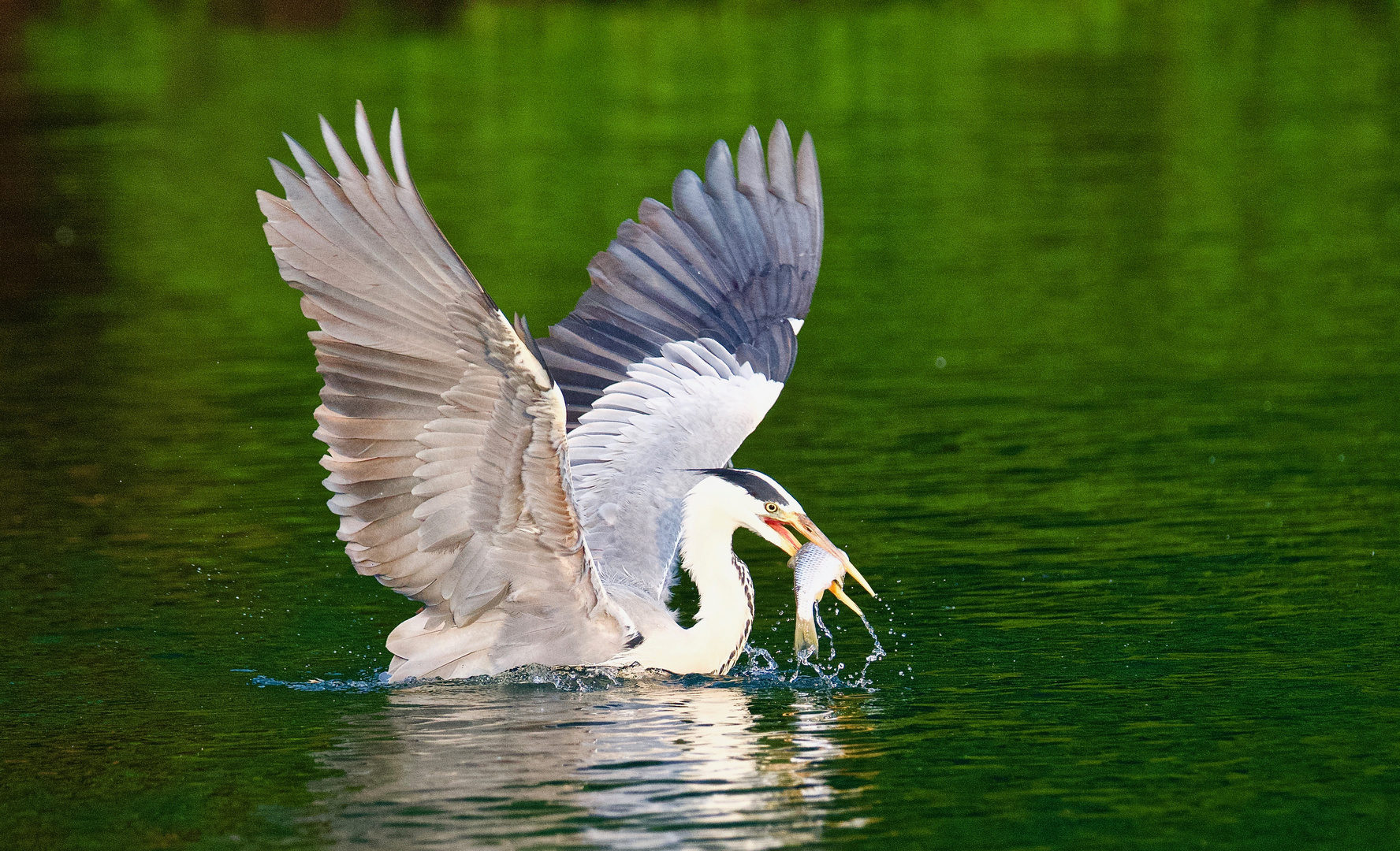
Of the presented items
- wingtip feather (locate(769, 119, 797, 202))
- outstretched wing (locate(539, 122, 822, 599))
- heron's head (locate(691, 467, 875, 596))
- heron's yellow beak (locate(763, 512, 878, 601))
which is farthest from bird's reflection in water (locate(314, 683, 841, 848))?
wingtip feather (locate(769, 119, 797, 202))

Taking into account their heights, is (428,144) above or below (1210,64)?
below

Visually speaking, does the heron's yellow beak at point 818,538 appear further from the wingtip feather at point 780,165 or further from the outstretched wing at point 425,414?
the wingtip feather at point 780,165

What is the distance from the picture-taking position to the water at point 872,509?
Answer: 714 cm

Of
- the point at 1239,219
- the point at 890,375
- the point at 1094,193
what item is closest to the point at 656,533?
the point at 890,375

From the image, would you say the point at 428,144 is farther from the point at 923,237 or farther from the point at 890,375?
the point at 890,375

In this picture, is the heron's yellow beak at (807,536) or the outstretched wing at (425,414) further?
the heron's yellow beak at (807,536)

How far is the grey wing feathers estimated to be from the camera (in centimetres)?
1009

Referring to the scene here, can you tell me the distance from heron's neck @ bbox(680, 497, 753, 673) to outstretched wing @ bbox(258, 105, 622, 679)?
0.42 metres

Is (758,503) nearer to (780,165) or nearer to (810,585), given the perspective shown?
(810,585)

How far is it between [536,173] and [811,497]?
14380mm

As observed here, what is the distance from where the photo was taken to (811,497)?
38.5 feet

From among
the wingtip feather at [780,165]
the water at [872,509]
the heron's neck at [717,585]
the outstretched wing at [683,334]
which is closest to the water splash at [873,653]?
the water at [872,509]

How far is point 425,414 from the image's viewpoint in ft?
25.8

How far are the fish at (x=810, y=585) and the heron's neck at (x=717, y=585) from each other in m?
0.22
